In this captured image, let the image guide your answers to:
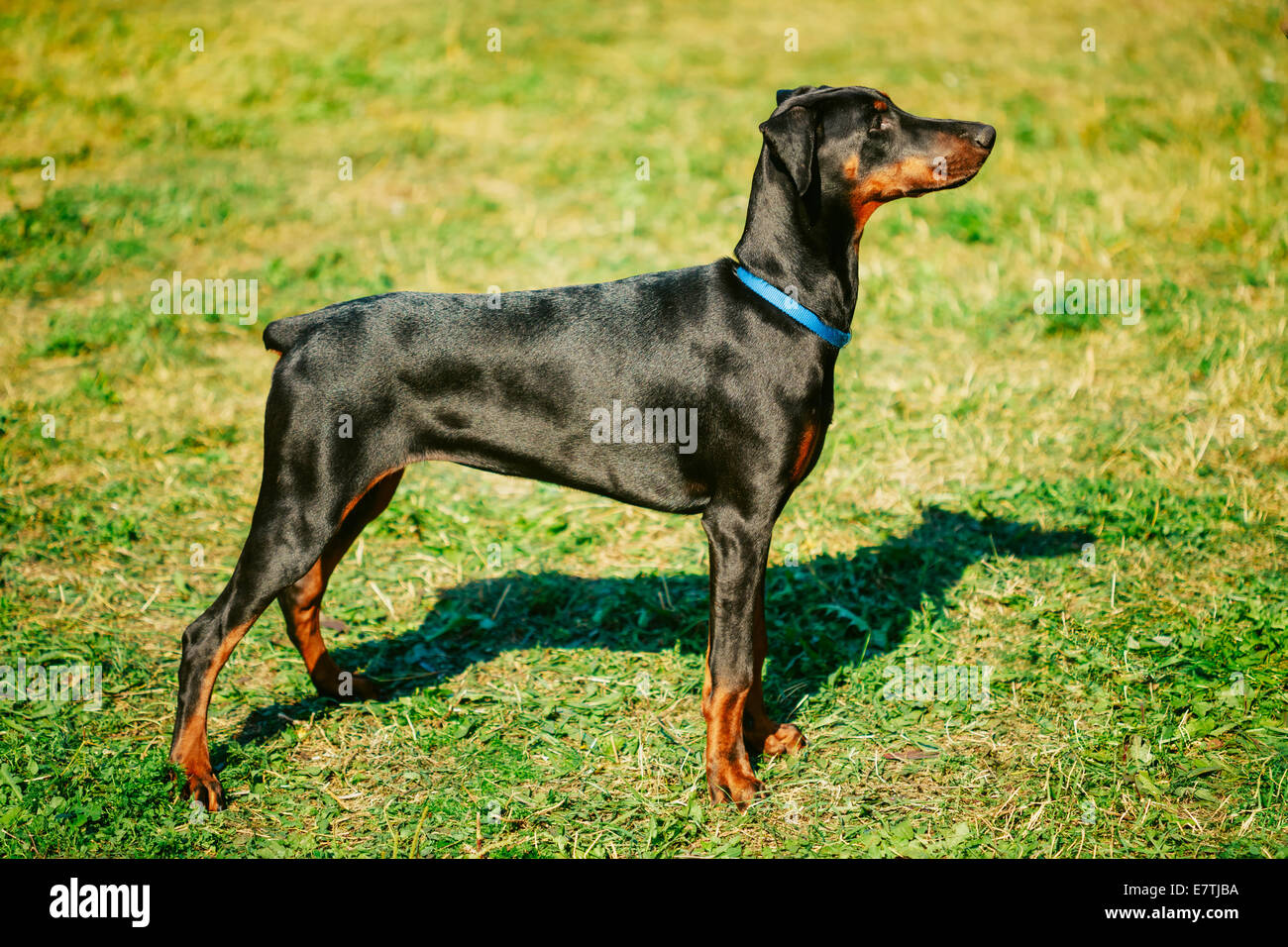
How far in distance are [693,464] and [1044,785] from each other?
6.00ft

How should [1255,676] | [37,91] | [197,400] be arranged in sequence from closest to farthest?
[1255,676], [197,400], [37,91]

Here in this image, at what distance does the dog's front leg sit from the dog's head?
127 cm

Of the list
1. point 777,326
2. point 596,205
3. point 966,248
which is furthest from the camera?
point 596,205

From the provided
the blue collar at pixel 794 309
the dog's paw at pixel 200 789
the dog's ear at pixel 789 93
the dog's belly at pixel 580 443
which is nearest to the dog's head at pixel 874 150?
the dog's ear at pixel 789 93

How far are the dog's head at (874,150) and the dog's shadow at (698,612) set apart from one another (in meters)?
2.16

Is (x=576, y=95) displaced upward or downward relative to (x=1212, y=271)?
upward

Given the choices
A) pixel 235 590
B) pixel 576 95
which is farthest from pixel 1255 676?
pixel 576 95

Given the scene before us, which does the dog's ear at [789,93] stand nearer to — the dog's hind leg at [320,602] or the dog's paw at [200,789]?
the dog's hind leg at [320,602]

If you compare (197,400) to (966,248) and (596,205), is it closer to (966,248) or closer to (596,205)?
(596,205)

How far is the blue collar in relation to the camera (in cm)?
414

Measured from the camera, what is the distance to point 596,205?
10.5m

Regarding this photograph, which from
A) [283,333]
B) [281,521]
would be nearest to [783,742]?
[281,521]

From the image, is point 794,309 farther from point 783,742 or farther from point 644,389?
point 783,742

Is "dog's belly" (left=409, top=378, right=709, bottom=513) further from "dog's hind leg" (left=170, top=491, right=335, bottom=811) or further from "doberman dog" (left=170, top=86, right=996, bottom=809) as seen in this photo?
"dog's hind leg" (left=170, top=491, right=335, bottom=811)
